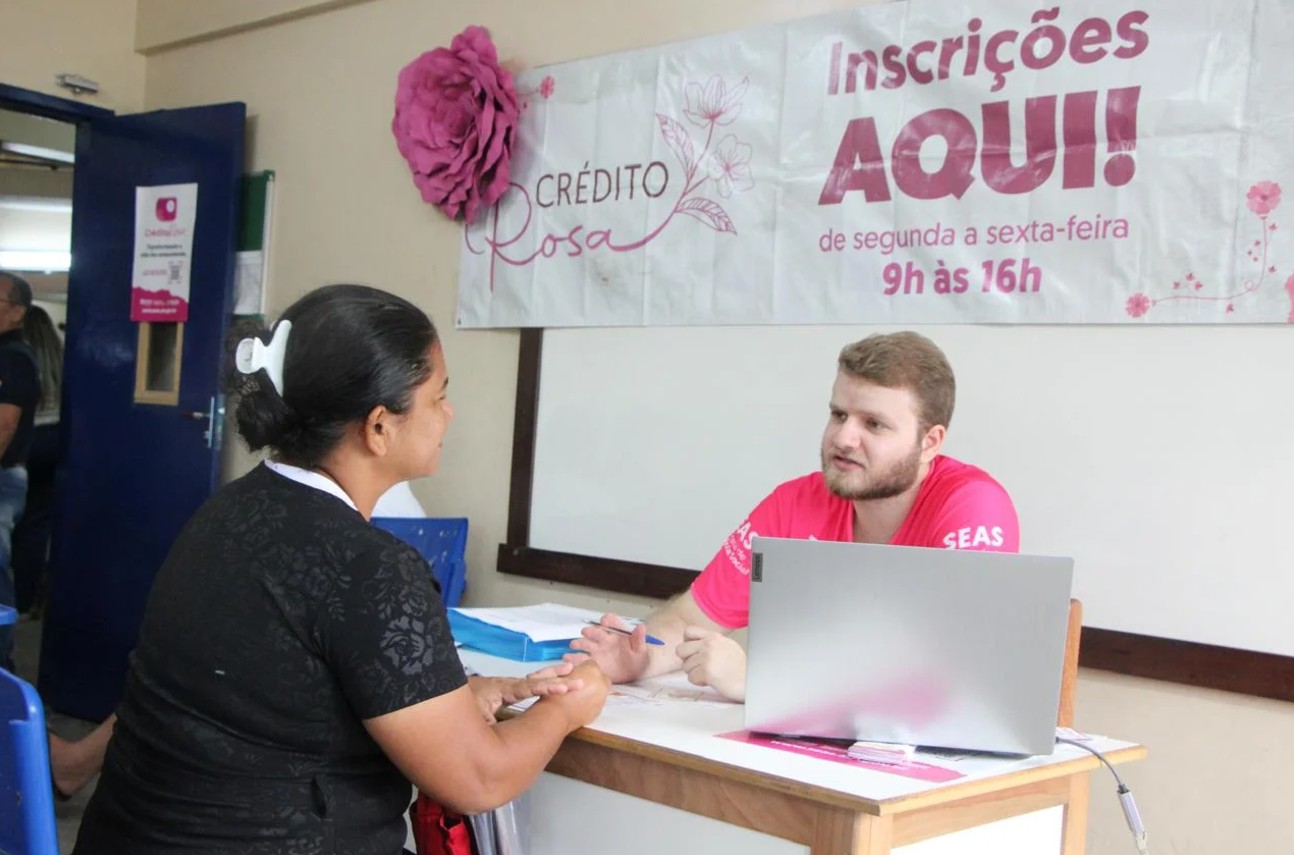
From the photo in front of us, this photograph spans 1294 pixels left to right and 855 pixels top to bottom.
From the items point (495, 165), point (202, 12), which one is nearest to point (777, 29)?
point (495, 165)

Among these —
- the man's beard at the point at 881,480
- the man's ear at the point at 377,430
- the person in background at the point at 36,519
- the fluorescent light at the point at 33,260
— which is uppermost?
the fluorescent light at the point at 33,260

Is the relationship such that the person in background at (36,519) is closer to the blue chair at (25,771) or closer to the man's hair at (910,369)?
the man's hair at (910,369)

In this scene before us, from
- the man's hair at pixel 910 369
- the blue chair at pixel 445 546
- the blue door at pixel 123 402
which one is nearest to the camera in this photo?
the man's hair at pixel 910 369

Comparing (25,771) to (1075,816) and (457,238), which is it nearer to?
(1075,816)

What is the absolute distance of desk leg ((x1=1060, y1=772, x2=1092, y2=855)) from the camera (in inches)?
70.6

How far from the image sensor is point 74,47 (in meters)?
4.57

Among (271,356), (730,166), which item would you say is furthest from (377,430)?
(730,166)

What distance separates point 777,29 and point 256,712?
6.80 feet

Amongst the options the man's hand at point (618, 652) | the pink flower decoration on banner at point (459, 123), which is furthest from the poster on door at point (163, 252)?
the man's hand at point (618, 652)

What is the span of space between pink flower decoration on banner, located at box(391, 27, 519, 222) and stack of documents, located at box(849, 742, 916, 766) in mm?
2203

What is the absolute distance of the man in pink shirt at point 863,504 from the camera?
2.05 m

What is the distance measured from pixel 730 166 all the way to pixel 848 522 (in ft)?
3.64

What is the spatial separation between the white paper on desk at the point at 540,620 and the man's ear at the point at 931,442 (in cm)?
62

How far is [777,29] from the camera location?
301cm
